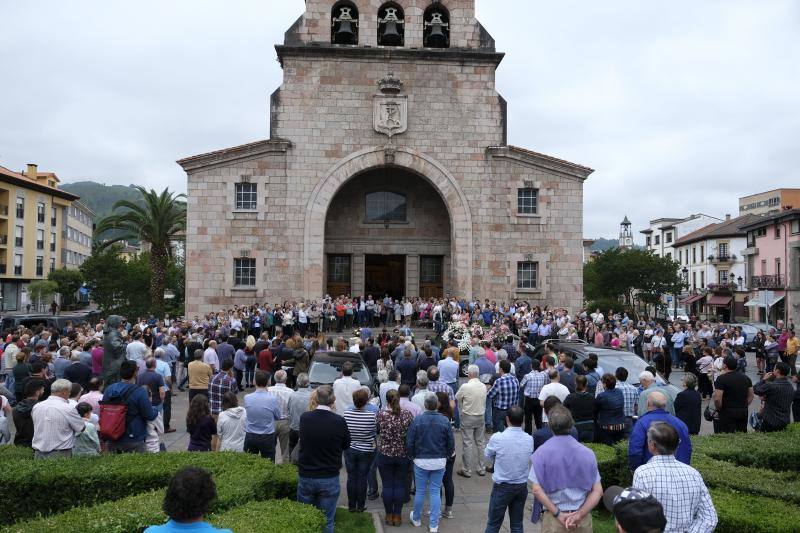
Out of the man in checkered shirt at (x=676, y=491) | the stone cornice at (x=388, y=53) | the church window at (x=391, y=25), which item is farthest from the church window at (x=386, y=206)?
the man in checkered shirt at (x=676, y=491)

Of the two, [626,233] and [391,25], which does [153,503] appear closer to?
[391,25]

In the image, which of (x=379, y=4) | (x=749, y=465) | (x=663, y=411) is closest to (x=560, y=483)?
(x=663, y=411)

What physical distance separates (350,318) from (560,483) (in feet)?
71.2

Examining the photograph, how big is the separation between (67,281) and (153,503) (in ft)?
187

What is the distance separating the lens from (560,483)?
5695mm

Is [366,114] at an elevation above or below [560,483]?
above

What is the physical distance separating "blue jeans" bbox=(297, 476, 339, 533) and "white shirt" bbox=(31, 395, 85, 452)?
3.35 meters

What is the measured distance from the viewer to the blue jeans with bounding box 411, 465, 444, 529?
8016 millimetres

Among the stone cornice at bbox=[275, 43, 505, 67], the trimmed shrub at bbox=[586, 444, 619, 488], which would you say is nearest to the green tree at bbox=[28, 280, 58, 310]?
the stone cornice at bbox=[275, 43, 505, 67]

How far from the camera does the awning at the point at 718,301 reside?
202 feet

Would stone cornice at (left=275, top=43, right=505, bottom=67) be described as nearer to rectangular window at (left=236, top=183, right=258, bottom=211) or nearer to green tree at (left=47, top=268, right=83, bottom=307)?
rectangular window at (left=236, top=183, right=258, bottom=211)

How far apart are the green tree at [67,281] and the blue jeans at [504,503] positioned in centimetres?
5651

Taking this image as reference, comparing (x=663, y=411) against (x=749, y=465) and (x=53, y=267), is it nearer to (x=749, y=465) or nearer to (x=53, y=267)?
(x=749, y=465)

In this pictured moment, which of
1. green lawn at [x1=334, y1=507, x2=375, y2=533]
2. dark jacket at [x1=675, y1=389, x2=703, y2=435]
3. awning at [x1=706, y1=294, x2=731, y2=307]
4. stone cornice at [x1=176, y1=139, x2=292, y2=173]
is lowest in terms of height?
green lawn at [x1=334, y1=507, x2=375, y2=533]
